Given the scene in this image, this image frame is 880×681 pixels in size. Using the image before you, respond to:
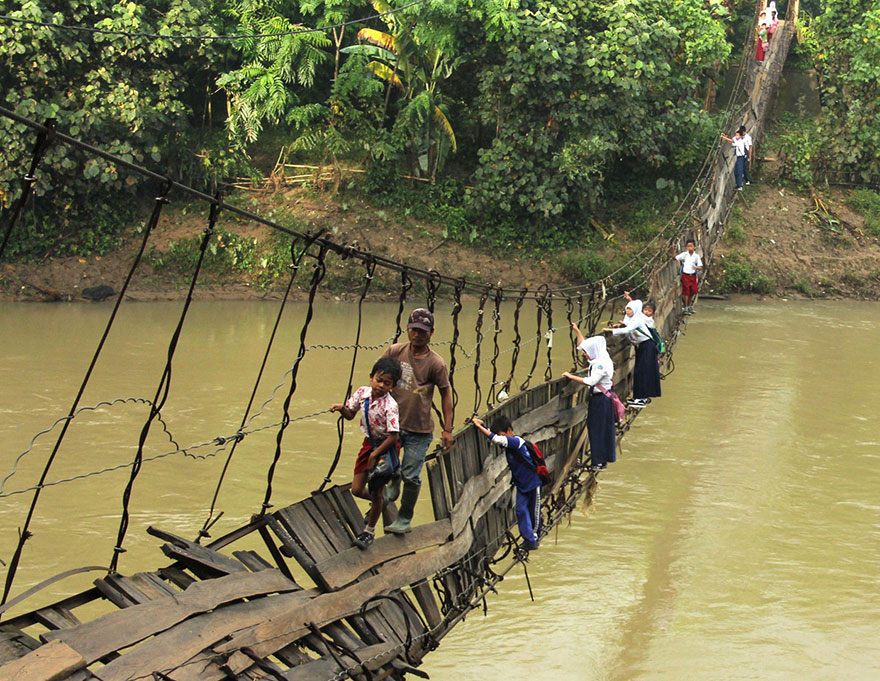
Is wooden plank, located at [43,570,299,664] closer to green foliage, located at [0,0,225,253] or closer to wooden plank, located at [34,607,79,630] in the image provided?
wooden plank, located at [34,607,79,630]

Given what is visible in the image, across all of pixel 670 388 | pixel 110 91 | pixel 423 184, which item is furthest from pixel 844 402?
pixel 110 91

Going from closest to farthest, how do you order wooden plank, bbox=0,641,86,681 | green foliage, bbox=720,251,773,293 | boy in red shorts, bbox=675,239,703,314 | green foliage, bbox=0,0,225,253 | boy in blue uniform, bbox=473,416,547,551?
wooden plank, bbox=0,641,86,681 < boy in blue uniform, bbox=473,416,547,551 < boy in red shorts, bbox=675,239,703,314 < green foliage, bbox=0,0,225,253 < green foliage, bbox=720,251,773,293

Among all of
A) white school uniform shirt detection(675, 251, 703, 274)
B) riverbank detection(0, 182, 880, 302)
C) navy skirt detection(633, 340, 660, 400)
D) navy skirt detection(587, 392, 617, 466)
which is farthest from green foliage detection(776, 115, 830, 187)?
navy skirt detection(587, 392, 617, 466)

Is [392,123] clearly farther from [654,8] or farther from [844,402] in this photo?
[844,402]

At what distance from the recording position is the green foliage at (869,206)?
15023 millimetres

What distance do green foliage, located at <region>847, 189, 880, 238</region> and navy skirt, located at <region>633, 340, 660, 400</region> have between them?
9.96 m

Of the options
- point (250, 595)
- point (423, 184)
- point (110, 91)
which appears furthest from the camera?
point (423, 184)

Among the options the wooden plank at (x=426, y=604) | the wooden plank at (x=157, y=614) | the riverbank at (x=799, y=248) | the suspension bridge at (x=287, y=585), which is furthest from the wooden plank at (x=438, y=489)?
the riverbank at (x=799, y=248)

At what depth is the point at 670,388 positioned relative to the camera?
10156 millimetres

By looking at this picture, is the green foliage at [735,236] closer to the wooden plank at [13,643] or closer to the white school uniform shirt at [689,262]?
the white school uniform shirt at [689,262]

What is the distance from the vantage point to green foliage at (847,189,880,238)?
15.0 m

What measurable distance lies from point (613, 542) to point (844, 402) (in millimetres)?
4433

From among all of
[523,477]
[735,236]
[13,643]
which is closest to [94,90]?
[735,236]

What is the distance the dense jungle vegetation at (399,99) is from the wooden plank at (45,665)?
34.6ft
